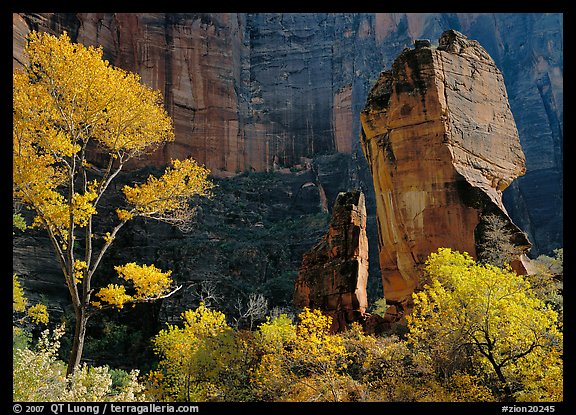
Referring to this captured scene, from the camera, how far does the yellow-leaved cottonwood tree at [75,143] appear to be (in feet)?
40.8

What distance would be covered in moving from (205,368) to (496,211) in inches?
432

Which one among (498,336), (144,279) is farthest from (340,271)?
(144,279)

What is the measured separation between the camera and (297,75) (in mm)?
73875

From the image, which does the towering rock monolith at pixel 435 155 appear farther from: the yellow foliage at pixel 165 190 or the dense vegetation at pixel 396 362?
the yellow foliage at pixel 165 190

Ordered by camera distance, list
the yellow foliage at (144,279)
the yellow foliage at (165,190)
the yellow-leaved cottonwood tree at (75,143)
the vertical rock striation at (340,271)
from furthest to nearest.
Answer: the vertical rock striation at (340,271), the yellow foliage at (165,190), the yellow foliage at (144,279), the yellow-leaved cottonwood tree at (75,143)

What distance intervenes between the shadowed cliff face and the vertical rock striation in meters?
36.8

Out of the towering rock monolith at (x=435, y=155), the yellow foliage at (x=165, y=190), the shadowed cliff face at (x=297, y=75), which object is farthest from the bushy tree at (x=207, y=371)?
the shadowed cliff face at (x=297, y=75)

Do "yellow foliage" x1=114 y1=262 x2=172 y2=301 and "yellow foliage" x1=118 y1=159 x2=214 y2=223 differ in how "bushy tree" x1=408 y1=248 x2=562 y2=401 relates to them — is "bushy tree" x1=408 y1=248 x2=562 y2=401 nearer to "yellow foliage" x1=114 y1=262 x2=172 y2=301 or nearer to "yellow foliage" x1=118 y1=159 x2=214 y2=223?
"yellow foliage" x1=114 y1=262 x2=172 y2=301

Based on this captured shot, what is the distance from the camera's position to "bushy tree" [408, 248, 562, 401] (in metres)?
12.6

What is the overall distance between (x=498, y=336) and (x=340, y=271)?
33.3 feet

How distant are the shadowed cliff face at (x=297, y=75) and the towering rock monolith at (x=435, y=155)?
121 ft

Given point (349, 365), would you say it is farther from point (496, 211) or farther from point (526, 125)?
point (526, 125)

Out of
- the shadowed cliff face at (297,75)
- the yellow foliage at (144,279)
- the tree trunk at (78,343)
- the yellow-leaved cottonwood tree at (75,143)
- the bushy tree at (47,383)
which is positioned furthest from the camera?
the shadowed cliff face at (297,75)
